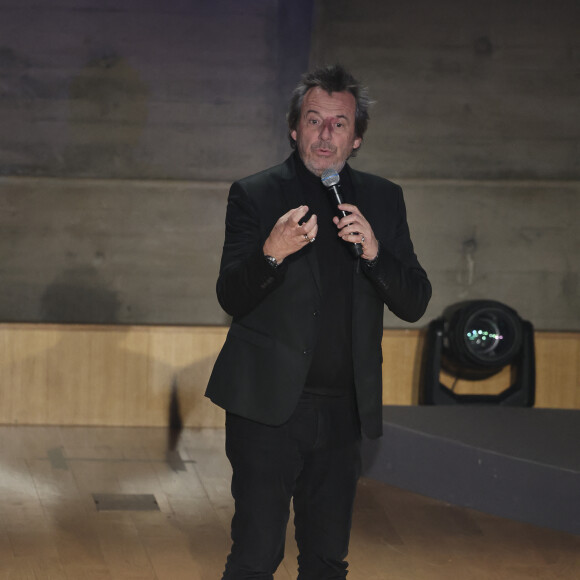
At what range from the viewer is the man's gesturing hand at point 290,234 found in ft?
7.06

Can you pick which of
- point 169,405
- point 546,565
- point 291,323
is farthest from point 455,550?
point 169,405

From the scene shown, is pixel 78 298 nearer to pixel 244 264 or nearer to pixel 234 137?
pixel 234 137

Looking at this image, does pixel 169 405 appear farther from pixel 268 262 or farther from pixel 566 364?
pixel 268 262

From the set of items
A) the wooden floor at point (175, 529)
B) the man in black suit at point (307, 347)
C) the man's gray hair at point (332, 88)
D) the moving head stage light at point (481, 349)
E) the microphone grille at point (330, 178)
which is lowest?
the wooden floor at point (175, 529)

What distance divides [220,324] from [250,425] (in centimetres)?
334

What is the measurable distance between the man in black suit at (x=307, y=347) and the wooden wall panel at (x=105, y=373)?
3127 mm

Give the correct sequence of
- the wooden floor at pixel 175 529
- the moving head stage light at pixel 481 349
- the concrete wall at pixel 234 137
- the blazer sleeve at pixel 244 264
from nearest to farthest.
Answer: the blazer sleeve at pixel 244 264, the wooden floor at pixel 175 529, the moving head stage light at pixel 481 349, the concrete wall at pixel 234 137

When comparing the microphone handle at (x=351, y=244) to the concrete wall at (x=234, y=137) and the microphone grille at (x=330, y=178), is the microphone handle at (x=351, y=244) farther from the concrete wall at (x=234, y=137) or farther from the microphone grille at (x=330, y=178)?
the concrete wall at (x=234, y=137)

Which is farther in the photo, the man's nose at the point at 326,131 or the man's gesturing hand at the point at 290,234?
the man's nose at the point at 326,131

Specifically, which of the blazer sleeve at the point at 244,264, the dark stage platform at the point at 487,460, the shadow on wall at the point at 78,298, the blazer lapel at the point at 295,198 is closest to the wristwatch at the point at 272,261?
the blazer sleeve at the point at 244,264

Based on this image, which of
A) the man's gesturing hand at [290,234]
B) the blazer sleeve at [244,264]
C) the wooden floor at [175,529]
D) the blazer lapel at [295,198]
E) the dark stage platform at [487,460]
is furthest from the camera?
the dark stage platform at [487,460]

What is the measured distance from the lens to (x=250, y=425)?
7.83 ft

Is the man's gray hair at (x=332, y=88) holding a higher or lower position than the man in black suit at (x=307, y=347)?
higher

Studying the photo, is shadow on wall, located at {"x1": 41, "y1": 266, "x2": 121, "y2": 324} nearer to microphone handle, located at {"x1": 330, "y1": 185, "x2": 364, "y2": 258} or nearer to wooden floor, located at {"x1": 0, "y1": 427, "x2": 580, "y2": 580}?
wooden floor, located at {"x1": 0, "y1": 427, "x2": 580, "y2": 580}
